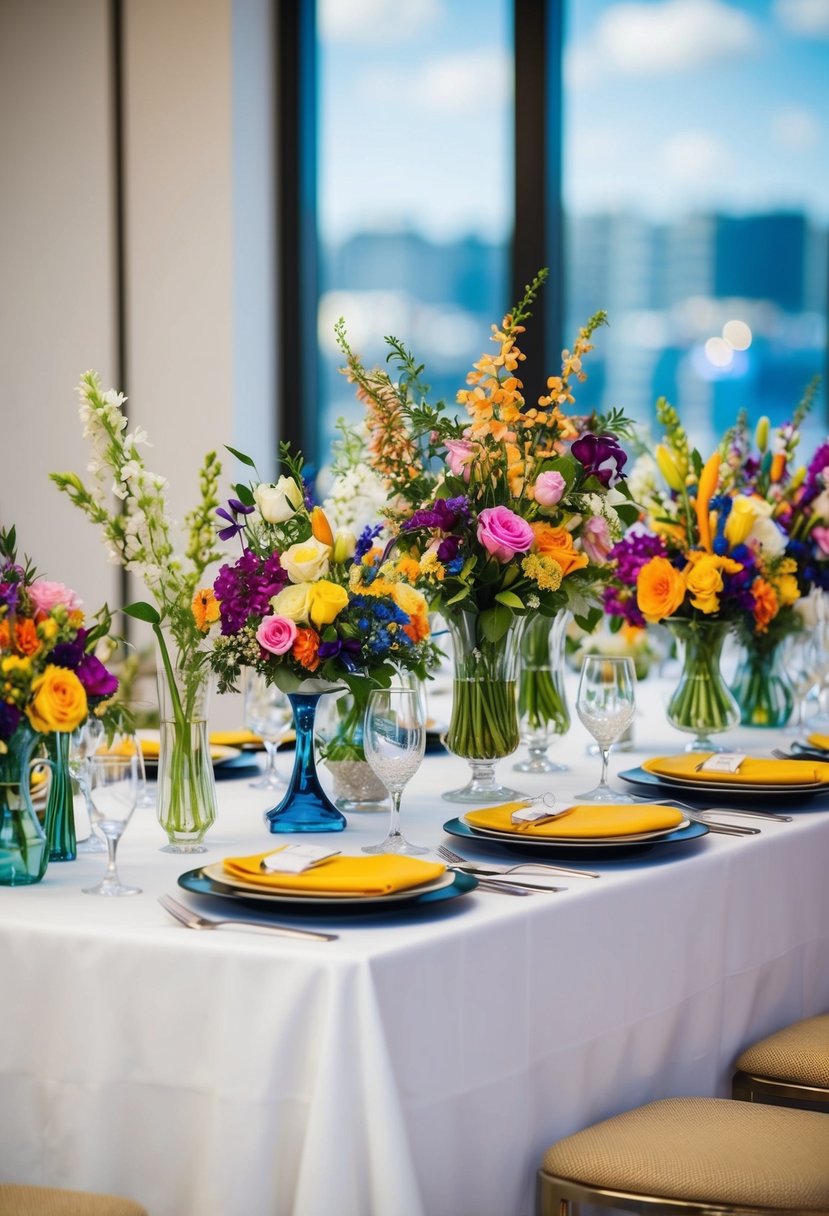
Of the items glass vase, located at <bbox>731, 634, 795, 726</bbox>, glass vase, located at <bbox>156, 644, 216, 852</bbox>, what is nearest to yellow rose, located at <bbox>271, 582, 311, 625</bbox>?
glass vase, located at <bbox>156, 644, 216, 852</bbox>

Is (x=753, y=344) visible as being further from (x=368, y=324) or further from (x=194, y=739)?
(x=194, y=739)

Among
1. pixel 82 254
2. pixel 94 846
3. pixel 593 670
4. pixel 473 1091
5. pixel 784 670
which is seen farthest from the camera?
pixel 82 254

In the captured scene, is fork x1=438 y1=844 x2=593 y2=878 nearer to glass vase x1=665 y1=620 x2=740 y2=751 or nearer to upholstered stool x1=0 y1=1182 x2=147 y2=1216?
upholstered stool x1=0 y1=1182 x2=147 y2=1216

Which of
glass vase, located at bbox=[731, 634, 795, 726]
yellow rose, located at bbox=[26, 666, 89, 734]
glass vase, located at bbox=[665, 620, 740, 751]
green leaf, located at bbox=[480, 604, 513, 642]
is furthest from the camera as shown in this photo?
glass vase, located at bbox=[731, 634, 795, 726]

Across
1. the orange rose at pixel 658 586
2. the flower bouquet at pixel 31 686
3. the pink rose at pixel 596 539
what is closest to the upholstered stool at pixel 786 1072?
the pink rose at pixel 596 539

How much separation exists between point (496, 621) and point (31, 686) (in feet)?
2.37

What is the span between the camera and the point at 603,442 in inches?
88.2

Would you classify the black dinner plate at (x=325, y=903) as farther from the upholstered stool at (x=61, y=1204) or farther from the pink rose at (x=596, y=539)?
the pink rose at (x=596, y=539)

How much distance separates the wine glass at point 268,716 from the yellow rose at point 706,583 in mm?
739

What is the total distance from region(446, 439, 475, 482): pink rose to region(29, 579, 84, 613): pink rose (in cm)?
62

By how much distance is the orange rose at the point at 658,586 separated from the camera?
8.67ft

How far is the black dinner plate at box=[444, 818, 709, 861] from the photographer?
6.17ft

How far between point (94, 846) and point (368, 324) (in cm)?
387

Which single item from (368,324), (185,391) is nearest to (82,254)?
(185,391)
